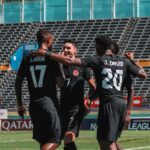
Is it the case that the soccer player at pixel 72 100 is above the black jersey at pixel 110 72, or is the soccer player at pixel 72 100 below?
below

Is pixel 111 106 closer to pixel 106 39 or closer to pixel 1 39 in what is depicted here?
pixel 106 39

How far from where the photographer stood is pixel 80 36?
47.8m

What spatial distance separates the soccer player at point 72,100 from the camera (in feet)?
37.8

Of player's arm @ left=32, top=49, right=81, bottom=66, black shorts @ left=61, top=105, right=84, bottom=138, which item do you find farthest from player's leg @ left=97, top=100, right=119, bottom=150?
black shorts @ left=61, top=105, right=84, bottom=138

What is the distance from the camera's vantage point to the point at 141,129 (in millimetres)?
29844

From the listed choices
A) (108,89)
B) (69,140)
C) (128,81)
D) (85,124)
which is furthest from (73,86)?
(85,124)

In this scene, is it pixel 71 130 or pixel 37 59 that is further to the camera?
pixel 71 130

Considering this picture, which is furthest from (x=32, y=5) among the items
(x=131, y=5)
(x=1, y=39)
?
(x=131, y=5)

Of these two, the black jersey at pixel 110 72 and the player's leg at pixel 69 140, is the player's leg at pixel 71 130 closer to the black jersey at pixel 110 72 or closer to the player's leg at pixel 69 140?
the player's leg at pixel 69 140

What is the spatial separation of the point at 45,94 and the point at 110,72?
0.98 meters

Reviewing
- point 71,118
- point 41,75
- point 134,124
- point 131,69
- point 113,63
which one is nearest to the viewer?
point 41,75

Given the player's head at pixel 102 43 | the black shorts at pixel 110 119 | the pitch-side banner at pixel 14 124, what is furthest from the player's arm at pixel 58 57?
the pitch-side banner at pixel 14 124

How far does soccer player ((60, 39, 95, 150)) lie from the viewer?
1152 centimetres

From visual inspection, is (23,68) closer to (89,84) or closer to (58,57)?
(58,57)
